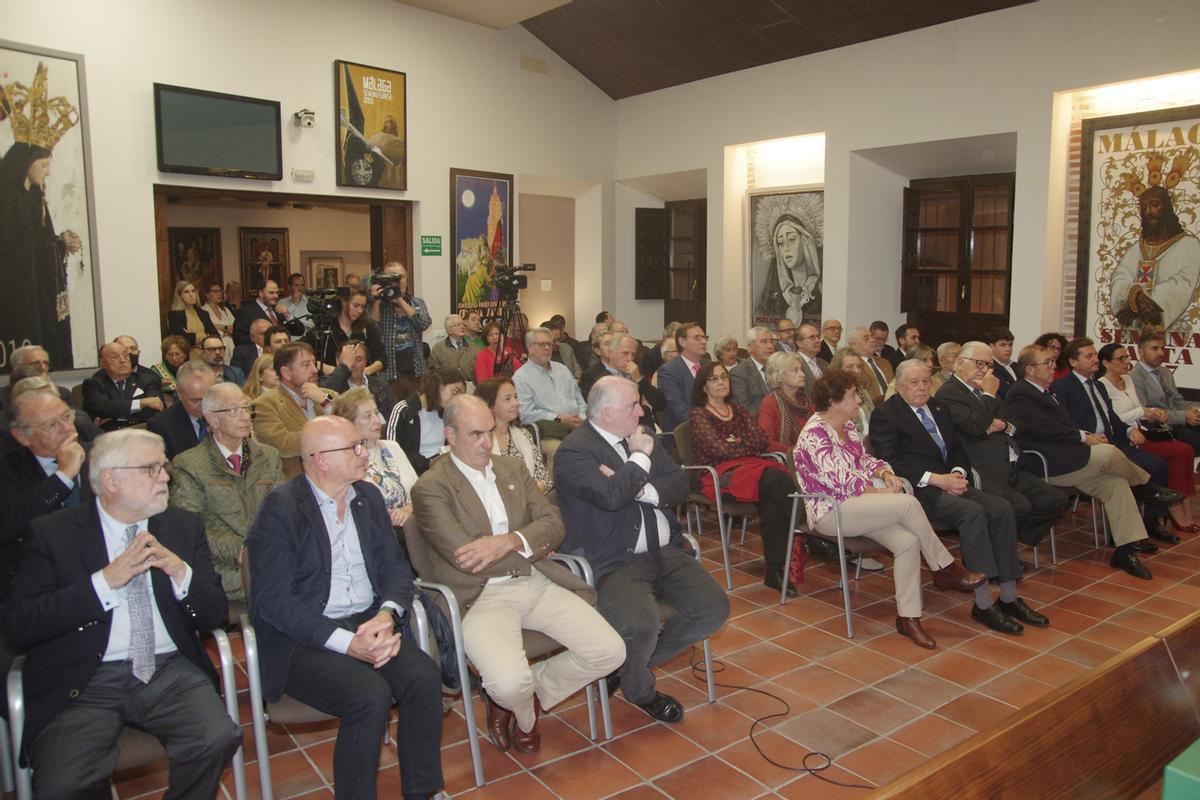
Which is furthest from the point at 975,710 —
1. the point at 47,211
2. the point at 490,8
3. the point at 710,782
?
the point at 490,8

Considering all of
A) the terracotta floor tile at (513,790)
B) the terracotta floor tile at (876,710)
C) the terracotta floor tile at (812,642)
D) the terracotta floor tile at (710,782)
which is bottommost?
the terracotta floor tile at (513,790)

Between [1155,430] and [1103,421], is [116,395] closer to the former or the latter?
[1103,421]

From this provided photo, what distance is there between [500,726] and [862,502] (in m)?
1.93

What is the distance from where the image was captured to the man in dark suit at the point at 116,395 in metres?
5.55

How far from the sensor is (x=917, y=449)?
4.43 metres

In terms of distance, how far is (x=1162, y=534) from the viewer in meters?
5.48

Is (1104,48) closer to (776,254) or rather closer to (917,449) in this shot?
(776,254)

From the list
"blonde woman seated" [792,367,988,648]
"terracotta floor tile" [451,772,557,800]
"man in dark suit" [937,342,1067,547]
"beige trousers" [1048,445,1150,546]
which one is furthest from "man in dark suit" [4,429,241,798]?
"beige trousers" [1048,445,1150,546]

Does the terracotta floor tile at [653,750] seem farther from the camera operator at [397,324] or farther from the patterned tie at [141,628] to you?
the camera operator at [397,324]

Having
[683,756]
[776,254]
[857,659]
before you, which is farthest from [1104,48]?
[683,756]

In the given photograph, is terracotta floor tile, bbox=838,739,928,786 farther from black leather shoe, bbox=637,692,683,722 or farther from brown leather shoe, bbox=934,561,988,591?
brown leather shoe, bbox=934,561,988,591

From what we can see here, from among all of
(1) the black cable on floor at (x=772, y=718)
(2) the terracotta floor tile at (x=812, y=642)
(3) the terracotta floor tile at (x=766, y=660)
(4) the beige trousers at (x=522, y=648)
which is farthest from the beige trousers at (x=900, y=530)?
(4) the beige trousers at (x=522, y=648)

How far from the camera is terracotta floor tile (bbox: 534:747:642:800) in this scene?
2.81 metres

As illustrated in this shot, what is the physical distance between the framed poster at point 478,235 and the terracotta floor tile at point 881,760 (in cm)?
705
